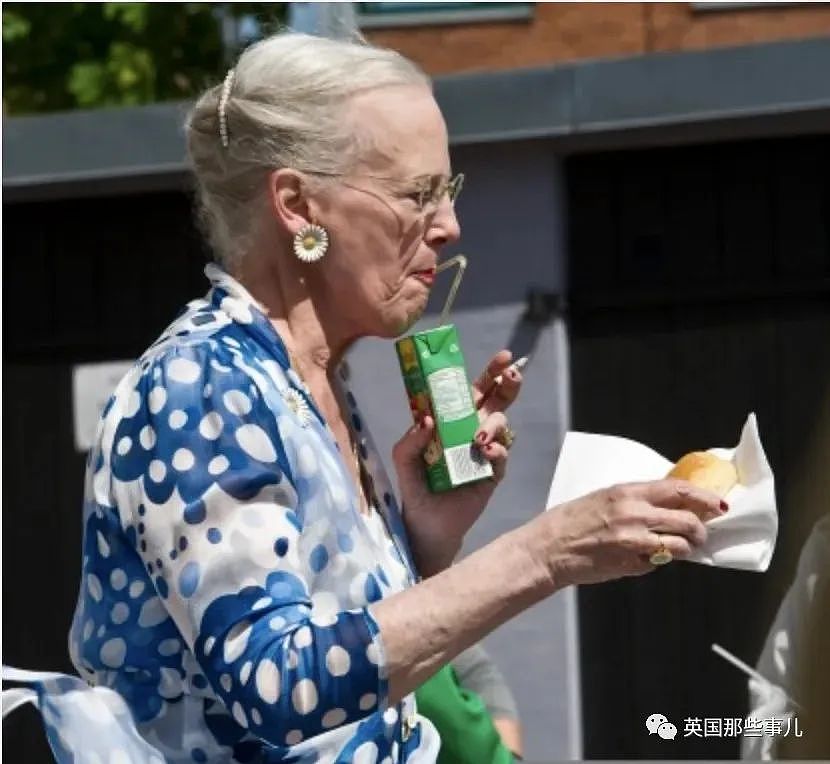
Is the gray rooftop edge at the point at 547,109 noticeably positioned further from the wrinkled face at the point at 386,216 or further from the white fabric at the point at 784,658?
the wrinkled face at the point at 386,216

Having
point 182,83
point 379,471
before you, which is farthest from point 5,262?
point 379,471

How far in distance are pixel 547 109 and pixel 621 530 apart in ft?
17.6

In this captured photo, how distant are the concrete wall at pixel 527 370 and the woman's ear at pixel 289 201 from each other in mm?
5007

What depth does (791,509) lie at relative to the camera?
23.8 ft

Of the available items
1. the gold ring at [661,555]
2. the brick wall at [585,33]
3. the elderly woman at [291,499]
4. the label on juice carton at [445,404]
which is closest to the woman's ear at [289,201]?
the elderly woman at [291,499]

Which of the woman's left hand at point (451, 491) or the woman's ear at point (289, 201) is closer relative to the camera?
the woman's ear at point (289, 201)

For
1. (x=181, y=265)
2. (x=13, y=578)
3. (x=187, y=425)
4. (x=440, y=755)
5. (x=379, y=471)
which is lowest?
(x=13, y=578)

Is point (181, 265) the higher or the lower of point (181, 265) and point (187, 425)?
the lower

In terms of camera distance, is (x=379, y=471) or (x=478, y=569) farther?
(x=379, y=471)

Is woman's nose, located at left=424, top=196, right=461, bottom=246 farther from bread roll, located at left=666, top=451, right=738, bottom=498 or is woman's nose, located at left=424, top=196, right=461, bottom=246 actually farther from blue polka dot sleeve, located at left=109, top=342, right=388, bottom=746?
bread roll, located at left=666, top=451, right=738, bottom=498

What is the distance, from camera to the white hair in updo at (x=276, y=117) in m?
2.52

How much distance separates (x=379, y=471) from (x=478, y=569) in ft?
1.55

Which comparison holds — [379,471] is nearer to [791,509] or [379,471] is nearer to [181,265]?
[791,509]

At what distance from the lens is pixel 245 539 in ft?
7.48
